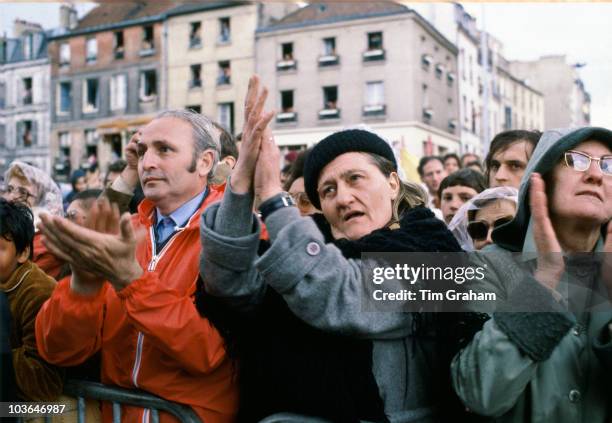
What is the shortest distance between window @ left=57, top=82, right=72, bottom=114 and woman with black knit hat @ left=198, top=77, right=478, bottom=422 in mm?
25287

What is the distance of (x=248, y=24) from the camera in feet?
81.4

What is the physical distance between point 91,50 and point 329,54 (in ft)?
31.7

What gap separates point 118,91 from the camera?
25109 millimetres

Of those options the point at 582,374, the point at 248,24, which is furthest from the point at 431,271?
the point at 248,24

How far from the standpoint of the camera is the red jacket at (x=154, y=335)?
5.60 ft

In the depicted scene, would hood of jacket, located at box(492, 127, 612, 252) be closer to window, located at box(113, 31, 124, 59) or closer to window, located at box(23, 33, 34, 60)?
window, located at box(23, 33, 34, 60)

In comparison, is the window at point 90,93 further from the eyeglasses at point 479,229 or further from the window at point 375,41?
the eyeglasses at point 479,229

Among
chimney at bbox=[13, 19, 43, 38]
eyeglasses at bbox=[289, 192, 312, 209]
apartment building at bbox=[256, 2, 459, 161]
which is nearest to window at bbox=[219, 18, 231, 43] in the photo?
apartment building at bbox=[256, 2, 459, 161]

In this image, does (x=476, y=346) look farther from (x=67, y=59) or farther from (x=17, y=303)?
(x=67, y=59)

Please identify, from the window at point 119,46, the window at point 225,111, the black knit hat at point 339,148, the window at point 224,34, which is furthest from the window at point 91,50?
the black knit hat at point 339,148

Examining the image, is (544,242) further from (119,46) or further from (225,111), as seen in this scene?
(119,46)

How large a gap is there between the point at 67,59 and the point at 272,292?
23230mm

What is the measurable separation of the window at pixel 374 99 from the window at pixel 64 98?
11789 mm

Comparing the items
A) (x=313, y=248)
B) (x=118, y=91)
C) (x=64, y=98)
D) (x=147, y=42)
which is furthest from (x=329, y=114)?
(x=313, y=248)
